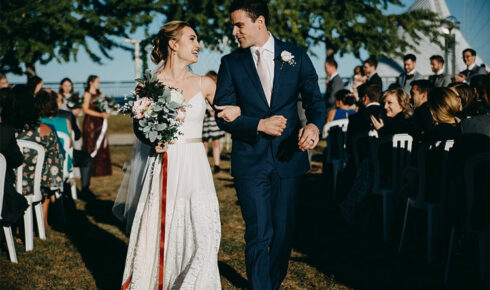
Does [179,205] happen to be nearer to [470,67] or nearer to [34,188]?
[34,188]

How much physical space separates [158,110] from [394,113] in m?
3.40

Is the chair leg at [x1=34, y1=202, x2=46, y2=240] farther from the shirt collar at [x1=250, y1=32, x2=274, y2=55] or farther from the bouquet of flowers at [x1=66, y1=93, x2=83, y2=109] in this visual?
the bouquet of flowers at [x1=66, y1=93, x2=83, y2=109]

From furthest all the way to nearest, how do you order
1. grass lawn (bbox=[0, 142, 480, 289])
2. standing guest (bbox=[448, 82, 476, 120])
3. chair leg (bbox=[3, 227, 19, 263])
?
standing guest (bbox=[448, 82, 476, 120]) < chair leg (bbox=[3, 227, 19, 263]) < grass lawn (bbox=[0, 142, 480, 289])

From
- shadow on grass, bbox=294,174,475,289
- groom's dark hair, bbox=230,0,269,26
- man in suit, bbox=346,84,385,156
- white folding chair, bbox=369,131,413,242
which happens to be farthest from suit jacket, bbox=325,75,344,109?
groom's dark hair, bbox=230,0,269,26

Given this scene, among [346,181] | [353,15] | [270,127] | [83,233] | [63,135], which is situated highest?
[353,15]

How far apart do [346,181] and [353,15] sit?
16897mm

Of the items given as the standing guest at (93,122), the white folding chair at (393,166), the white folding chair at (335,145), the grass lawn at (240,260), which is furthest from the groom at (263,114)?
the standing guest at (93,122)

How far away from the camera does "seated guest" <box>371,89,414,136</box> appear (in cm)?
604

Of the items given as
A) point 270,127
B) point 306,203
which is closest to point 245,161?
point 270,127

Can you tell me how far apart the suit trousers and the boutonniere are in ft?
2.41

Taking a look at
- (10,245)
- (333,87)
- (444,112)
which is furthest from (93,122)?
(444,112)

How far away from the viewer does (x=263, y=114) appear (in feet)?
12.1

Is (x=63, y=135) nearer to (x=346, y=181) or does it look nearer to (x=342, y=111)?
(x=346, y=181)

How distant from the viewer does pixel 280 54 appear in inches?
147
